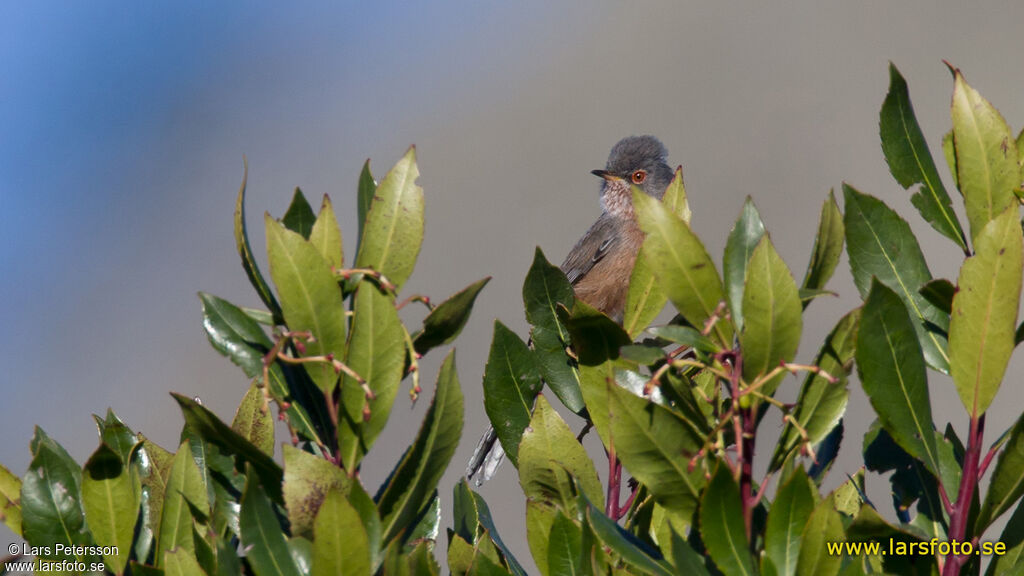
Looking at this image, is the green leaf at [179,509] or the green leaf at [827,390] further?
the green leaf at [179,509]

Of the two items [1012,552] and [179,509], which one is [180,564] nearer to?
[179,509]

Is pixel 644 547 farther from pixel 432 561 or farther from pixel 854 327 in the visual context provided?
pixel 854 327

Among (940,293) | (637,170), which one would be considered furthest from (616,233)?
(940,293)

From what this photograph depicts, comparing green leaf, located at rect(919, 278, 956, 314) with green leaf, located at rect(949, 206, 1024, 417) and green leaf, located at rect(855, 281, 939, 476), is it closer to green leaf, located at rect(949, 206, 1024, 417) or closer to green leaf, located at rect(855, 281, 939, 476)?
green leaf, located at rect(949, 206, 1024, 417)

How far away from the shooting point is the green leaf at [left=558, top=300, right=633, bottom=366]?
220 cm

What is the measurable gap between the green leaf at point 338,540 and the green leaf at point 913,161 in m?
1.42

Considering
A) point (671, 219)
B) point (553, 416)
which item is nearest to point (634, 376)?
point (553, 416)

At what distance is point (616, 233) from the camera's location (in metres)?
8.08

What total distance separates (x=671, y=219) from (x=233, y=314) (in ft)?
3.12

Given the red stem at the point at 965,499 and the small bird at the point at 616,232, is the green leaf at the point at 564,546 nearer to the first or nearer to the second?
the red stem at the point at 965,499

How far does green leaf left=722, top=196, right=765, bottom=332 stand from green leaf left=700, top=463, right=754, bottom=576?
16.7 inches

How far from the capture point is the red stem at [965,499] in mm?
1992

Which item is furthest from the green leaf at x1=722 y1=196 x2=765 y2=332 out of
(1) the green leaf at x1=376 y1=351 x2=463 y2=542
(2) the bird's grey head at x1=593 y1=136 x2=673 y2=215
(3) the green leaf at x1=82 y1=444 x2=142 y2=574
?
(2) the bird's grey head at x1=593 y1=136 x2=673 y2=215

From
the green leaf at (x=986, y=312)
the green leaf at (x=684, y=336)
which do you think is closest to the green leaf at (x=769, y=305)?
the green leaf at (x=684, y=336)
